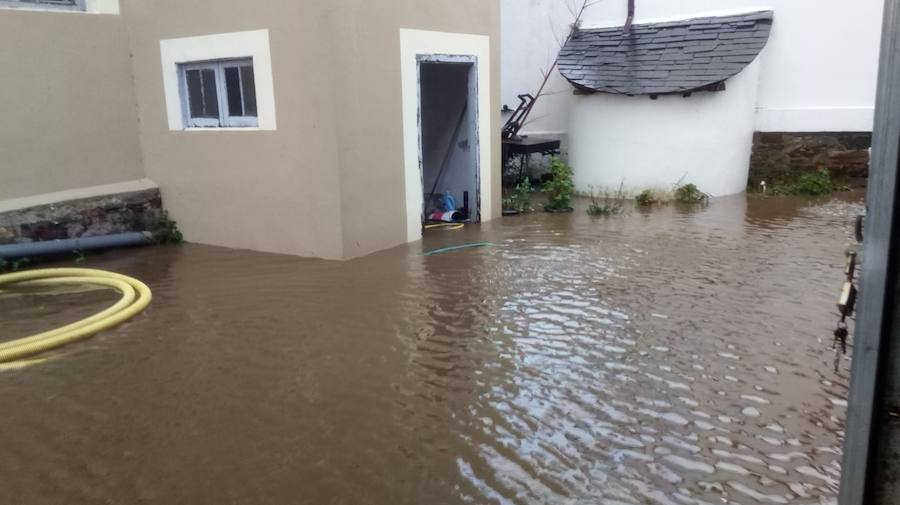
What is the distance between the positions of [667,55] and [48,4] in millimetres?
9377

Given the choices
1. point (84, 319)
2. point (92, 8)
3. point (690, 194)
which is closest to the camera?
point (84, 319)

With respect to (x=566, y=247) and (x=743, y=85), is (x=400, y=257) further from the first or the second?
(x=743, y=85)

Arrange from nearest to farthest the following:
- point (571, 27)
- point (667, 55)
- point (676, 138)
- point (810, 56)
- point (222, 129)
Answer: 1. point (222, 129)
2. point (676, 138)
3. point (810, 56)
4. point (667, 55)
5. point (571, 27)

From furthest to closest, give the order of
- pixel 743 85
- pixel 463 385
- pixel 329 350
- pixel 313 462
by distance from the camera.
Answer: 1. pixel 743 85
2. pixel 329 350
3. pixel 463 385
4. pixel 313 462

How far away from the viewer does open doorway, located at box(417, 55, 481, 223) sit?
966cm

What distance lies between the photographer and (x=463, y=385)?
178 inches

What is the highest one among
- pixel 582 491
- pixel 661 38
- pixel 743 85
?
pixel 661 38

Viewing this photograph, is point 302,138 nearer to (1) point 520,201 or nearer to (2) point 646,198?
(1) point 520,201

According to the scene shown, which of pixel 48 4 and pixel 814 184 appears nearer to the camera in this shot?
pixel 48 4

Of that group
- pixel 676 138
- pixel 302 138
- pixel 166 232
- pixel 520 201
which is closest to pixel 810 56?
pixel 676 138

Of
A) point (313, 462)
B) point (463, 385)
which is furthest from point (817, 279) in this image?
point (313, 462)

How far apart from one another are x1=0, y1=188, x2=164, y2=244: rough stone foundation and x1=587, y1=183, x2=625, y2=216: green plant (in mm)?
6221

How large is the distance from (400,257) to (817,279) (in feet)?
14.2

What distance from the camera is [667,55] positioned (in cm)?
1189
